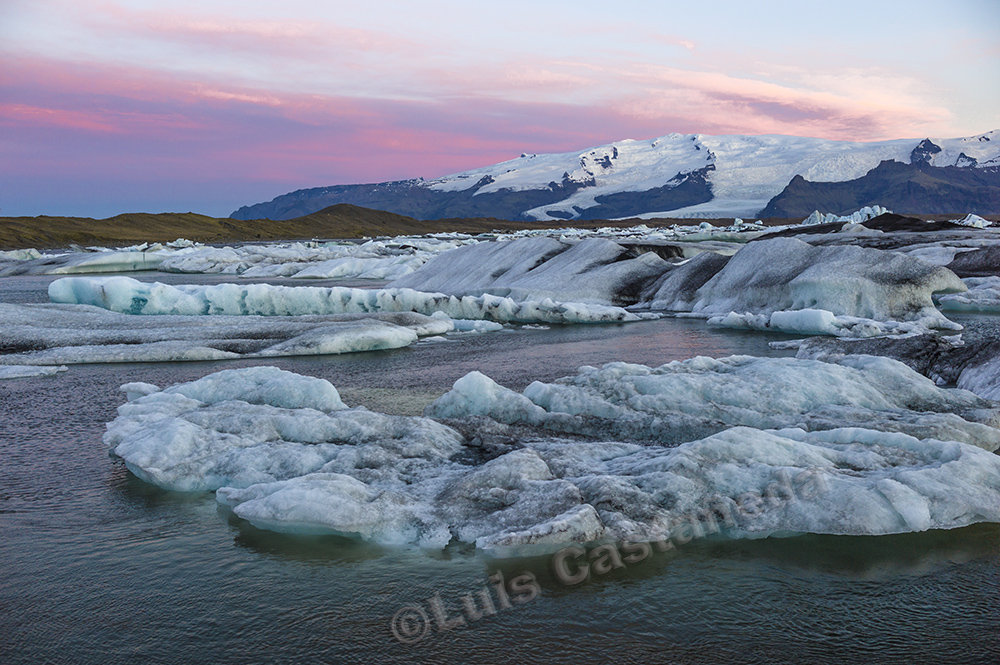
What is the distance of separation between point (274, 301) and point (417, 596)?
18.1 metres

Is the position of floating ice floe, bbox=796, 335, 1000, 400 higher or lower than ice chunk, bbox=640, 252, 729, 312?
lower

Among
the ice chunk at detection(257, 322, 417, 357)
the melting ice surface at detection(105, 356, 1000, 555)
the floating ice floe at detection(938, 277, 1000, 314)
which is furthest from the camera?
the floating ice floe at detection(938, 277, 1000, 314)

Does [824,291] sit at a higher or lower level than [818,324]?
higher

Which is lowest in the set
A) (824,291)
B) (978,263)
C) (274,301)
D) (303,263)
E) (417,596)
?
(417,596)

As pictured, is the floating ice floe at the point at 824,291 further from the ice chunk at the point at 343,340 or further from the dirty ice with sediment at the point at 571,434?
the ice chunk at the point at 343,340

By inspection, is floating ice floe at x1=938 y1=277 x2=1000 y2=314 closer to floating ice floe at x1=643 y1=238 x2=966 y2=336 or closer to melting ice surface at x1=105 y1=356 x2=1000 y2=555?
floating ice floe at x1=643 y1=238 x2=966 y2=336

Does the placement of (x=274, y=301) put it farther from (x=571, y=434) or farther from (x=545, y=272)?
(x=571, y=434)

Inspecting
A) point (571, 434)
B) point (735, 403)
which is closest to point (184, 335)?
point (571, 434)

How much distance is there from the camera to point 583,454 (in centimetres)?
687

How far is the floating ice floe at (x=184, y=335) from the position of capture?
14102mm

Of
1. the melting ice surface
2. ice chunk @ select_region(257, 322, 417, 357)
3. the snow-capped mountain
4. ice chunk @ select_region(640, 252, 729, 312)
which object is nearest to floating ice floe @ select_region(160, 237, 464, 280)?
ice chunk @ select_region(640, 252, 729, 312)

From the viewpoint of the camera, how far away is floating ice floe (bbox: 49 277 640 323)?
20875 mm

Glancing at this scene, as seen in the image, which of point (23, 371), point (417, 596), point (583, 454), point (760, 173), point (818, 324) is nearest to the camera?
point (417, 596)

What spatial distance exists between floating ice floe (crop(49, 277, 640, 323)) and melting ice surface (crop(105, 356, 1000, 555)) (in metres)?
11.2
